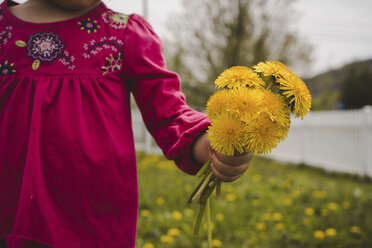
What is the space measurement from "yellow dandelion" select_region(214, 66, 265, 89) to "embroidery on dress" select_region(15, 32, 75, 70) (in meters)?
0.52

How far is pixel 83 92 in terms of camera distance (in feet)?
3.49

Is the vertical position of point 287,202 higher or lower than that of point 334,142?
higher

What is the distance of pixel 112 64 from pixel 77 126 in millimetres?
247

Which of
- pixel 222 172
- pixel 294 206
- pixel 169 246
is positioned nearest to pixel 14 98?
pixel 222 172

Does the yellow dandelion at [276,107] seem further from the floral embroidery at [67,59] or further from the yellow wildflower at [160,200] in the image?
the yellow wildflower at [160,200]

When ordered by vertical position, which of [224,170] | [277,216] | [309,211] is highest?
[224,170]

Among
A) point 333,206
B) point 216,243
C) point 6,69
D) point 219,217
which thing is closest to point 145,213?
point 219,217

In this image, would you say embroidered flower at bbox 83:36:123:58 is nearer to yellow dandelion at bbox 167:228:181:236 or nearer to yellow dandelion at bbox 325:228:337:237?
yellow dandelion at bbox 167:228:181:236

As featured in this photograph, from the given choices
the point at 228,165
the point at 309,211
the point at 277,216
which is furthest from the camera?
the point at 309,211

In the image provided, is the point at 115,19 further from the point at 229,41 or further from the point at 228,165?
the point at 229,41

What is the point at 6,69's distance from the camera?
3.50ft

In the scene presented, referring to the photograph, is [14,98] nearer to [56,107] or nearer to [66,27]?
[56,107]

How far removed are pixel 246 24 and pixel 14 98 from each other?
10984 millimetres

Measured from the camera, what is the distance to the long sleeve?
42.8 inches
